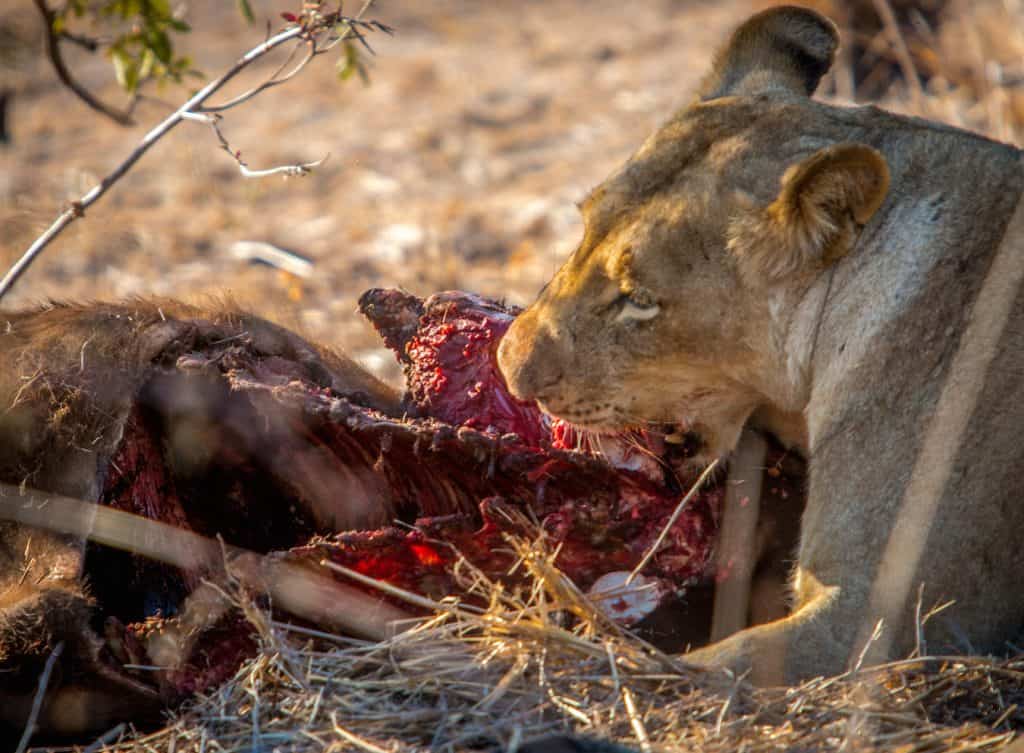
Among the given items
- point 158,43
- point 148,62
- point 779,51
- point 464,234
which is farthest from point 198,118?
point 464,234

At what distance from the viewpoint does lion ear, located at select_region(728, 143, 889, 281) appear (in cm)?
243

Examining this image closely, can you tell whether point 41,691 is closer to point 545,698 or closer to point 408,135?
point 545,698

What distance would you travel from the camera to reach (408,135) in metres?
8.50

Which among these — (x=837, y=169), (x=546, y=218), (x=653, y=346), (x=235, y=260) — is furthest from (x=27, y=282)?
(x=837, y=169)

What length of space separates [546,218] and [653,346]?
4297 millimetres

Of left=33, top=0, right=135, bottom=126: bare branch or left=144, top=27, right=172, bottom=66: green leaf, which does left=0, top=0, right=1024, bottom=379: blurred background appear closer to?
left=33, top=0, right=135, bottom=126: bare branch

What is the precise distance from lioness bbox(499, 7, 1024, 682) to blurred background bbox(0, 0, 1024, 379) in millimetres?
2437

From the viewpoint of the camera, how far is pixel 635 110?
27.6ft

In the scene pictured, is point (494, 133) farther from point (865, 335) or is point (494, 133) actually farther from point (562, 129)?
point (865, 335)

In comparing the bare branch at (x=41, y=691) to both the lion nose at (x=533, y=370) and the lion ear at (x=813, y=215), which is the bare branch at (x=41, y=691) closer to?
the lion nose at (x=533, y=370)

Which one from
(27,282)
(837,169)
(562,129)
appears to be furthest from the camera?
(562,129)

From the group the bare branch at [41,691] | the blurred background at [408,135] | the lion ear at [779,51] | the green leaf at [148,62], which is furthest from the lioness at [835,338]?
the blurred background at [408,135]

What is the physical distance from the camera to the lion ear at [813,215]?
2.43m

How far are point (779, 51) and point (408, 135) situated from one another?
18.3 feet
